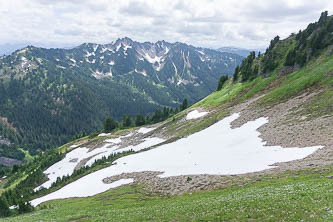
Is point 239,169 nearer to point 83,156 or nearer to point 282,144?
point 282,144

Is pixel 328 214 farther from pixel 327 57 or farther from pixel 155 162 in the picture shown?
pixel 327 57

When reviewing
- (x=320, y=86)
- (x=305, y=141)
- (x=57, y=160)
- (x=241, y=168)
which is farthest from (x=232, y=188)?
(x=57, y=160)

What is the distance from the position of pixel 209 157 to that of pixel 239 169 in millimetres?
11529

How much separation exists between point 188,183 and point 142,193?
7.90m

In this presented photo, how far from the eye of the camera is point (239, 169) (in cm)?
3588

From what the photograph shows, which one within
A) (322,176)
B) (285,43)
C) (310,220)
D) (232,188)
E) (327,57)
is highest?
(285,43)

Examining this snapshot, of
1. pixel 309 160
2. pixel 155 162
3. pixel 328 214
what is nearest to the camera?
pixel 328 214

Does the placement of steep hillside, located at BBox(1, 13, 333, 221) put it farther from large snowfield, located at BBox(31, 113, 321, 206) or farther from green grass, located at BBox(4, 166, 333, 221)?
large snowfield, located at BBox(31, 113, 321, 206)

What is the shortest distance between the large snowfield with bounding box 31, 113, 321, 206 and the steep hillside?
0.25 meters

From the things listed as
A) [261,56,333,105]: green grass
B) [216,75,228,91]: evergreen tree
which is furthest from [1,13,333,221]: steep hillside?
[216,75,228,91]: evergreen tree

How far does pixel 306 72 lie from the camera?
72.5m

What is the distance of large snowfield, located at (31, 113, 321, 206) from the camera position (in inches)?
1451

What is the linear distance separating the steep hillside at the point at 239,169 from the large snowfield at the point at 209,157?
25cm

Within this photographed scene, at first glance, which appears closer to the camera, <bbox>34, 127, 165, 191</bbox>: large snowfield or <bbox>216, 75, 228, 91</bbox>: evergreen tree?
<bbox>34, 127, 165, 191</bbox>: large snowfield
